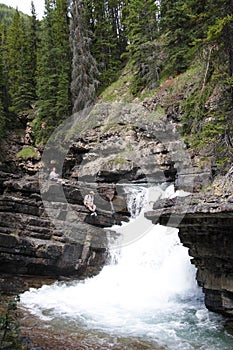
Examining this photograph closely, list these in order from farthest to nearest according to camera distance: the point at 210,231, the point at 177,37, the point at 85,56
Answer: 1. the point at 85,56
2. the point at 177,37
3. the point at 210,231

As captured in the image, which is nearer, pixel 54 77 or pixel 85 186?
pixel 85 186

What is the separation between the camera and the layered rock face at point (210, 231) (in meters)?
7.77

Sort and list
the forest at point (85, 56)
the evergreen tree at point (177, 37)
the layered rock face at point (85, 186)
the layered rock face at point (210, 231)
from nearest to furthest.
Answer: the layered rock face at point (210, 231) < the layered rock face at point (85, 186) < the evergreen tree at point (177, 37) < the forest at point (85, 56)

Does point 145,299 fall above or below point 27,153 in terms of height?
below

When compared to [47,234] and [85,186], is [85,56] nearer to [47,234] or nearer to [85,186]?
[85,186]

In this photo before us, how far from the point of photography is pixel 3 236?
14.6m

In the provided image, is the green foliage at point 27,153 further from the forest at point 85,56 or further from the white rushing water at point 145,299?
the white rushing water at point 145,299

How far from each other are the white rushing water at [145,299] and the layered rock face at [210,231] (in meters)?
1.11

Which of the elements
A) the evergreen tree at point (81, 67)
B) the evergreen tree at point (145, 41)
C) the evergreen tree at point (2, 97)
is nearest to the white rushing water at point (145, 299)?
the evergreen tree at point (145, 41)

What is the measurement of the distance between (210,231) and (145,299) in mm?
5313

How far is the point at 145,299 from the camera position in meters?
12.7

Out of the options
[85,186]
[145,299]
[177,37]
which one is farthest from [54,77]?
[145,299]

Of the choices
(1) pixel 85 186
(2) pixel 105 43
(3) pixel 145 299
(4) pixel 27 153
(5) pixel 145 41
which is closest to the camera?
(3) pixel 145 299

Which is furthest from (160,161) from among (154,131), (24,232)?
(24,232)
